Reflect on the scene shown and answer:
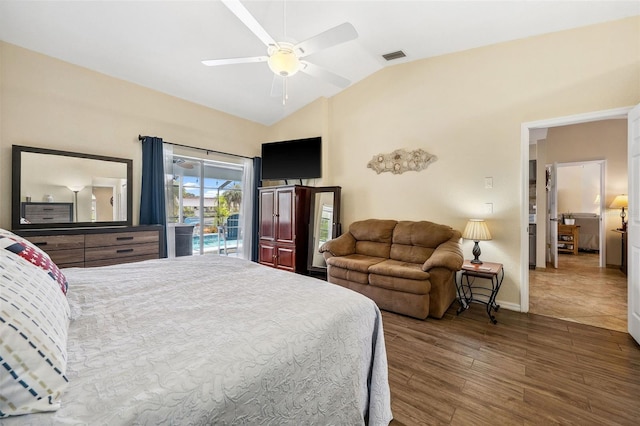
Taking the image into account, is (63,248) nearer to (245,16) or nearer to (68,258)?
(68,258)

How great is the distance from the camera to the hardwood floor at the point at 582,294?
2936mm

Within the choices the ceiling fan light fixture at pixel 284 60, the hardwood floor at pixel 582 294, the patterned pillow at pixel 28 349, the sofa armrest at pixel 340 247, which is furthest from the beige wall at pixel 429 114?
the patterned pillow at pixel 28 349

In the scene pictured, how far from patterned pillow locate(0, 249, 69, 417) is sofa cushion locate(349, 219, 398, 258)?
3.38 metres

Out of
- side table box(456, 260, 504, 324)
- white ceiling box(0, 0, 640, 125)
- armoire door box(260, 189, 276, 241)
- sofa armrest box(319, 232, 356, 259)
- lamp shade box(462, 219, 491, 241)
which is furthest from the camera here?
armoire door box(260, 189, 276, 241)

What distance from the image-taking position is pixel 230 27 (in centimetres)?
292

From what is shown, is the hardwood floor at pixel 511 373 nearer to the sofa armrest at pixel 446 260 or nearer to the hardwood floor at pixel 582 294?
the hardwood floor at pixel 582 294

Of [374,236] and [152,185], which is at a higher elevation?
[152,185]

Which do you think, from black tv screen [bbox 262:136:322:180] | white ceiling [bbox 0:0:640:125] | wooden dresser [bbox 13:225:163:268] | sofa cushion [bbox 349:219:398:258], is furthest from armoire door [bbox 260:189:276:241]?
white ceiling [bbox 0:0:640:125]

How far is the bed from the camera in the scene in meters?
0.66

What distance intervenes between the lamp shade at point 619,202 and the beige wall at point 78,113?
7.37m

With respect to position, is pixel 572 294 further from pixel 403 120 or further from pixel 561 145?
pixel 561 145

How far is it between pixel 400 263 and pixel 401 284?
0.43m

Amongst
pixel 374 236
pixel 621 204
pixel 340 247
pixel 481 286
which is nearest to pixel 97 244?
pixel 340 247

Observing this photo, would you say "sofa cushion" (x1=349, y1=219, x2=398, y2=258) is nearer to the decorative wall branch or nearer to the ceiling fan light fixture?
the decorative wall branch
